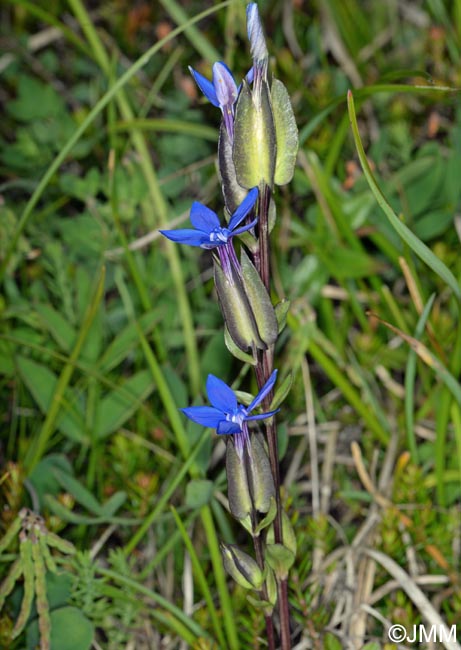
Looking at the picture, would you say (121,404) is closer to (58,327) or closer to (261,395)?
(58,327)

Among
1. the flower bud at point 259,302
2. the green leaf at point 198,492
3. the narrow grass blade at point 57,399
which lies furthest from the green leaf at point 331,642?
the narrow grass blade at point 57,399

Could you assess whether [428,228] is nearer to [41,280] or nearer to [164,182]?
[164,182]

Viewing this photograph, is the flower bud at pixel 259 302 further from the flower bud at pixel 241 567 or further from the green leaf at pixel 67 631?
the green leaf at pixel 67 631

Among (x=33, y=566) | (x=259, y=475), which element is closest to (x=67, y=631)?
(x=33, y=566)

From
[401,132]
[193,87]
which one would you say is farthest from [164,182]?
[401,132]

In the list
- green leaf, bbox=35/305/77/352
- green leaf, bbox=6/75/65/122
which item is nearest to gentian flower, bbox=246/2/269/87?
green leaf, bbox=35/305/77/352
